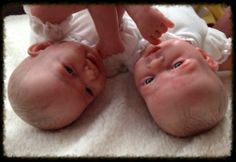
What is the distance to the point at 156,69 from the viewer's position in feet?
2.87

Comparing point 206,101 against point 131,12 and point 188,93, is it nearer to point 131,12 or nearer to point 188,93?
point 188,93

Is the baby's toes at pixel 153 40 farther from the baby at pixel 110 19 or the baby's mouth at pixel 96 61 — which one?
the baby's mouth at pixel 96 61

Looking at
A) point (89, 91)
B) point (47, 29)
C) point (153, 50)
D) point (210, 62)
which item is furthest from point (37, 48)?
point (210, 62)

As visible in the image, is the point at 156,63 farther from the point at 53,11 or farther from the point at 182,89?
the point at 53,11

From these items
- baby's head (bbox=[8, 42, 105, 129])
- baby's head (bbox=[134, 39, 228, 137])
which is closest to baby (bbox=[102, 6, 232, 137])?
baby's head (bbox=[134, 39, 228, 137])

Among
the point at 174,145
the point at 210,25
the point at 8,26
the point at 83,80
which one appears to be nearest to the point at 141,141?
the point at 174,145

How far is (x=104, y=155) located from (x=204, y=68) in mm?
265

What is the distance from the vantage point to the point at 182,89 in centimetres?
81

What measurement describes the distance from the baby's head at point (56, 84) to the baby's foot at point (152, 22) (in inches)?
5.6

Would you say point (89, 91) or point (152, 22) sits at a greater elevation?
point (152, 22)

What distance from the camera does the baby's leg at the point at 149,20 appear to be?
83 cm

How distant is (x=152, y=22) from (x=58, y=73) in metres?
0.22

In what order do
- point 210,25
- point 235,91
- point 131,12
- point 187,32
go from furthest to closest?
point 210,25 → point 187,32 → point 131,12 → point 235,91

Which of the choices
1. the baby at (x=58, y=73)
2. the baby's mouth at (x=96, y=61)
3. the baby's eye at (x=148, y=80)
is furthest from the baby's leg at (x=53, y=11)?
the baby's eye at (x=148, y=80)
